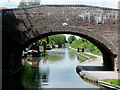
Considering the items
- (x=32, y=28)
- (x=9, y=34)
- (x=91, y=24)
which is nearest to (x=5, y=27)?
(x=9, y=34)

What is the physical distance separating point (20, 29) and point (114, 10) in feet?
20.8

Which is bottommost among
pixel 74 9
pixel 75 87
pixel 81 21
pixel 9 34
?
pixel 75 87

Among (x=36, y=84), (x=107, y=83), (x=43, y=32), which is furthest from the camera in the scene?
(x=43, y=32)

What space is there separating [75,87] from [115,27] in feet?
18.4

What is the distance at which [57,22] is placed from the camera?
1301 cm

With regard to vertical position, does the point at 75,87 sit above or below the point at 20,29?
below

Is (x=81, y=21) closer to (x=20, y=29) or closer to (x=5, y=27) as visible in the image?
(x=20, y=29)

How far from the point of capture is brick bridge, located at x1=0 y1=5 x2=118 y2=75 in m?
13.0

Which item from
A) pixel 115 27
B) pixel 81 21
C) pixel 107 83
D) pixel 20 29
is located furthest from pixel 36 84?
pixel 115 27

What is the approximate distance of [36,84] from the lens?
10094mm

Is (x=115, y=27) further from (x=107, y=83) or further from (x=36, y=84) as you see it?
(x=36, y=84)

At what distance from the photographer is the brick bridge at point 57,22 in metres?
13.0

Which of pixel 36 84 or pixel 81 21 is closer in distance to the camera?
pixel 36 84

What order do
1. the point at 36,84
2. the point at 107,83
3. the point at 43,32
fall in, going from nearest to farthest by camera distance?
the point at 107,83
the point at 36,84
the point at 43,32
